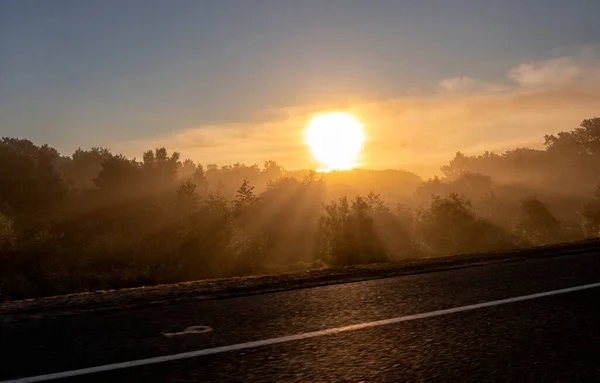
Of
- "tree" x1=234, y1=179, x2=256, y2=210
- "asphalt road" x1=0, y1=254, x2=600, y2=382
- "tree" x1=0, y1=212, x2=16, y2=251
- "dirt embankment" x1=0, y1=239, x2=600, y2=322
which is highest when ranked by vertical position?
"tree" x1=234, y1=179, x2=256, y2=210

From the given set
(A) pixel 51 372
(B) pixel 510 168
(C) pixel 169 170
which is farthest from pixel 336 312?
(B) pixel 510 168

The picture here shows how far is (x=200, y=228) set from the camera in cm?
3147

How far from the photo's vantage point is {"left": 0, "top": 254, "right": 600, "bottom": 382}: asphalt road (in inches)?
140

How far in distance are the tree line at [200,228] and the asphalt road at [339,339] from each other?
733 cm

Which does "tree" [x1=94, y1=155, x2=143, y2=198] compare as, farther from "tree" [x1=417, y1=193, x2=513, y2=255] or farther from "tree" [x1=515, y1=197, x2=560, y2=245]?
"tree" [x1=515, y1=197, x2=560, y2=245]

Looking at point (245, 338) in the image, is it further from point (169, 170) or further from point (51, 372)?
point (169, 170)

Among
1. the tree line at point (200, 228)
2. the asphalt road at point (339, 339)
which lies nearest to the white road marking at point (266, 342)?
the asphalt road at point (339, 339)

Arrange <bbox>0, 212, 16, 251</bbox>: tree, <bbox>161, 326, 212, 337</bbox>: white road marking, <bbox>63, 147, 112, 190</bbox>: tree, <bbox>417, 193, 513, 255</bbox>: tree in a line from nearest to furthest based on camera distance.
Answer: <bbox>161, 326, 212, 337</bbox>: white road marking
<bbox>0, 212, 16, 251</bbox>: tree
<bbox>417, 193, 513, 255</bbox>: tree
<bbox>63, 147, 112, 190</bbox>: tree

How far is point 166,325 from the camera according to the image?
16.1ft

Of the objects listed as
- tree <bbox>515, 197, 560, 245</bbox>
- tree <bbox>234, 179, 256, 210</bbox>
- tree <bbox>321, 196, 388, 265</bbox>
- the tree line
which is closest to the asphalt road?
the tree line

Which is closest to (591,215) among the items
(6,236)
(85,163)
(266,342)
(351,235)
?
(351,235)

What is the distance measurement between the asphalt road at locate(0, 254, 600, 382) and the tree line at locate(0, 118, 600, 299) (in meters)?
7.33

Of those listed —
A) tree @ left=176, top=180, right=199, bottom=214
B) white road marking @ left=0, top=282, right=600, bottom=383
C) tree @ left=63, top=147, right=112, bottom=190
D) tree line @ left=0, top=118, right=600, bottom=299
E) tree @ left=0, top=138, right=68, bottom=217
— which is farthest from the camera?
tree @ left=63, top=147, right=112, bottom=190

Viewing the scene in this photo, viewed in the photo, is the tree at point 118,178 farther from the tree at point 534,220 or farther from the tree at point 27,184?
the tree at point 534,220
